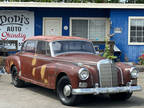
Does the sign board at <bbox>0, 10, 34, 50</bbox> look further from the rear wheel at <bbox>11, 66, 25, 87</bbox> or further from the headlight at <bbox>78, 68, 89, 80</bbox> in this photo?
the headlight at <bbox>78, 68, 89, 80</bbox>

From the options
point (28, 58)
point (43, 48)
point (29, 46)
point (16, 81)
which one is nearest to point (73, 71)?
point (43, 48)

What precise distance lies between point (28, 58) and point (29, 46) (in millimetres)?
536

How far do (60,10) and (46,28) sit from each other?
4.13 feet

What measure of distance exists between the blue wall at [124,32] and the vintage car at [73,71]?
7.35 metres

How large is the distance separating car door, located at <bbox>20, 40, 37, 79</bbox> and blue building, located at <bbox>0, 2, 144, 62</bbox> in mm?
6634

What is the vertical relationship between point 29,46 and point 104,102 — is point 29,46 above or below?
above

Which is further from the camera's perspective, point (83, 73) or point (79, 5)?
point (79, 5)

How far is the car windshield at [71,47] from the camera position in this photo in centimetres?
862

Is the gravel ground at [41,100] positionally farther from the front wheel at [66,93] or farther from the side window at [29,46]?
the side window at [29,46]

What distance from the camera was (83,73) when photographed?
7219 millimetres

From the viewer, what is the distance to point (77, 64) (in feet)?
24.7

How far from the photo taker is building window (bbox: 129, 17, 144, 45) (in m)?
16.2

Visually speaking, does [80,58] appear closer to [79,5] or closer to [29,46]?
[29,46]

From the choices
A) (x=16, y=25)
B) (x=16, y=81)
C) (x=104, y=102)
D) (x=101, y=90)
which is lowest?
(x=104, y=102)
